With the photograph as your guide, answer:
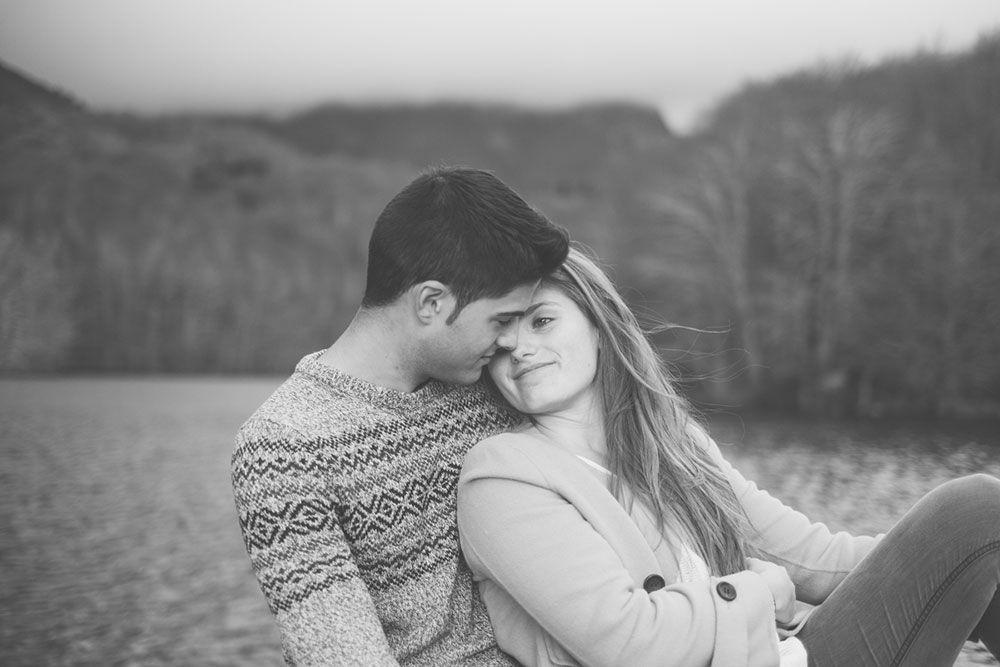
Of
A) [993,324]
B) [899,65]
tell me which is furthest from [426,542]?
[899,65]

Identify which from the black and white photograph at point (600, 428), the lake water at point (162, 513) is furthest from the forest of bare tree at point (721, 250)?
the lake water at point (162, 513)

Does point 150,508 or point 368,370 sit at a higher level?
point 368,370

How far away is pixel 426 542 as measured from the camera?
8.85 ft

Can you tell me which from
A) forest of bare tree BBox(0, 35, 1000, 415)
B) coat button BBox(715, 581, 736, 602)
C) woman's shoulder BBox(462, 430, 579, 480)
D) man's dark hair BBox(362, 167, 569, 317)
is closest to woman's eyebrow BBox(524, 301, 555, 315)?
man's dark hair BBox(362, 167, 569, 317)

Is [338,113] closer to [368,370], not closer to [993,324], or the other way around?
[993,324]

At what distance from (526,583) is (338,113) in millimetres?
201827

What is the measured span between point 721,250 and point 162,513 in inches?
1048

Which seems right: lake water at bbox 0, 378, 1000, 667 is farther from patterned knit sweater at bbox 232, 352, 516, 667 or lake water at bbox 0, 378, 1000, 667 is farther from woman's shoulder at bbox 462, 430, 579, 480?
patterned knit sweater at bbox 232, 352, 516, 667

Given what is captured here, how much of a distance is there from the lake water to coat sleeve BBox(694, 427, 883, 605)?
1.95 metres

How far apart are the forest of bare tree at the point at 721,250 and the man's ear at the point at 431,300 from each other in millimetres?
501

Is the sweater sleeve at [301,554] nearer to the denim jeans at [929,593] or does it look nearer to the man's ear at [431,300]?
the man's ear at [431,300]

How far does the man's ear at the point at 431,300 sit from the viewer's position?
275 cm

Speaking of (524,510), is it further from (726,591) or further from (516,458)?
(726,591)

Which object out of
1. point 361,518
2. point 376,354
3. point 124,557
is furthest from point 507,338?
point 124,557
